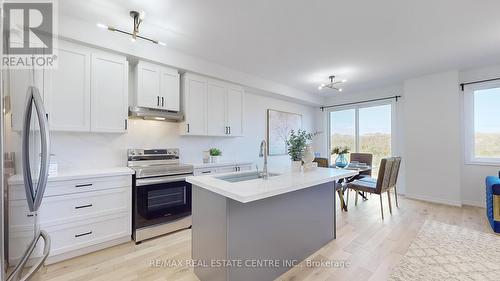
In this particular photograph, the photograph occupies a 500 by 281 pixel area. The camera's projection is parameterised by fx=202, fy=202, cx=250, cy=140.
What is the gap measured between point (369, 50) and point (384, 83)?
2.12 metres

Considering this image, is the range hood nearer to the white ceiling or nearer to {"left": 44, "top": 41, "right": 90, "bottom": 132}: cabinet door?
{"left": 44, "top": 41, "right": 90, "bottom": 132}: cabinet door

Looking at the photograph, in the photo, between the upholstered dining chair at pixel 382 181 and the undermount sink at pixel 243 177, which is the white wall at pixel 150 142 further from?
the upholstered dining chair at pixel 382 181

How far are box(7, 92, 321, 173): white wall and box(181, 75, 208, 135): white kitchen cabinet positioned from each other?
33cm

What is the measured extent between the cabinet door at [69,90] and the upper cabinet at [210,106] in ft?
4.08

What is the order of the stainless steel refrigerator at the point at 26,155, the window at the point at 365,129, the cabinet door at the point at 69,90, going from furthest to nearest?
the window at the point at 365,129, the cabinet door at the point at 69,90, the stainless steel refrigerator at the point at 26,155

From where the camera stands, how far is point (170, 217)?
8.83 ft

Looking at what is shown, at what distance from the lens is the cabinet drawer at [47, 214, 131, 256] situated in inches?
80.6

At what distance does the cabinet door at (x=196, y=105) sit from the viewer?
3263mm

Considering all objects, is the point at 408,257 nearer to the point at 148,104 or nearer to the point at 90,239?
the point at 90,239

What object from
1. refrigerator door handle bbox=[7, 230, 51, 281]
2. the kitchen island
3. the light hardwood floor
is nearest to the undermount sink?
the kitchen island

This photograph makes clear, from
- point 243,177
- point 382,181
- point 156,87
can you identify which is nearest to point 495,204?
point 382,181

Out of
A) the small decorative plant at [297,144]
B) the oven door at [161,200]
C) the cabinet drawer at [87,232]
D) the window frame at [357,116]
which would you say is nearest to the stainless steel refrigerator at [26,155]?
the cabinet drawer at [87,232]

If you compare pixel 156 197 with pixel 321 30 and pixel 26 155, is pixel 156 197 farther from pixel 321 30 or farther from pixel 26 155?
pixel 321 30

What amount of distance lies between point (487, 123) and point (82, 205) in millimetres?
6515
